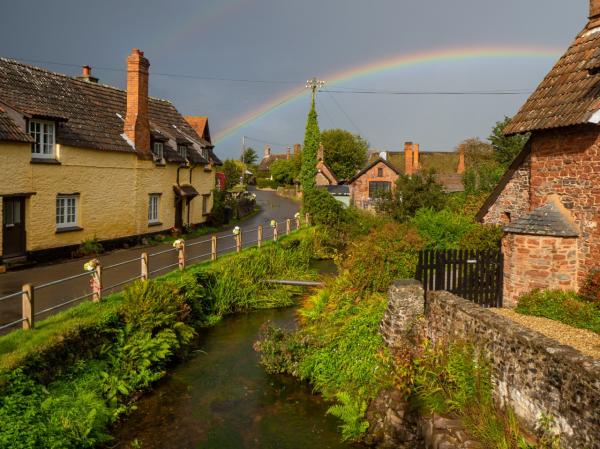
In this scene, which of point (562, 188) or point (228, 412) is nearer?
point (228, 412)

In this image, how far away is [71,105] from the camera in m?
24.0

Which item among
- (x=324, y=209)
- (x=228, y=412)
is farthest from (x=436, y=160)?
(x=228, y=412)

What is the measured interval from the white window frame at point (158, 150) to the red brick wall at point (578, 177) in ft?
66.8

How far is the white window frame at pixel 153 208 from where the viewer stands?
91.5ft

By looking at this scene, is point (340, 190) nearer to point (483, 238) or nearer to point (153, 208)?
point (153, 208)

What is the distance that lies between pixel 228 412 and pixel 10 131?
14053 millimetres

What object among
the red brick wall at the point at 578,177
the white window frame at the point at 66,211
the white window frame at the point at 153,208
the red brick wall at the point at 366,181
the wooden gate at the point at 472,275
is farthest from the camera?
the red brick wall at the point at 366,181

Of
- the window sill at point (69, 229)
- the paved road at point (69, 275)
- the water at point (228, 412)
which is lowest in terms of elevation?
the water at point (228, 412)

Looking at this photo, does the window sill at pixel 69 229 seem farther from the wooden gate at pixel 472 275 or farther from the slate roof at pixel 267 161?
the slate roof at pixel 267 161

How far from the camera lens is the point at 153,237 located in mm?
27766

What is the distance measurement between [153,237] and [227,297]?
11558 millimetres

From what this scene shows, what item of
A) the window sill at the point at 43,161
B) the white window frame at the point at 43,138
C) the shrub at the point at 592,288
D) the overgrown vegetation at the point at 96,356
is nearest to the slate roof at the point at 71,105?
the white window frame at the point at 43,138

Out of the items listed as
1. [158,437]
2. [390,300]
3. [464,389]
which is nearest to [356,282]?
[390,300]

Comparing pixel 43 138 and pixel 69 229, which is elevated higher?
pixel 43 138
